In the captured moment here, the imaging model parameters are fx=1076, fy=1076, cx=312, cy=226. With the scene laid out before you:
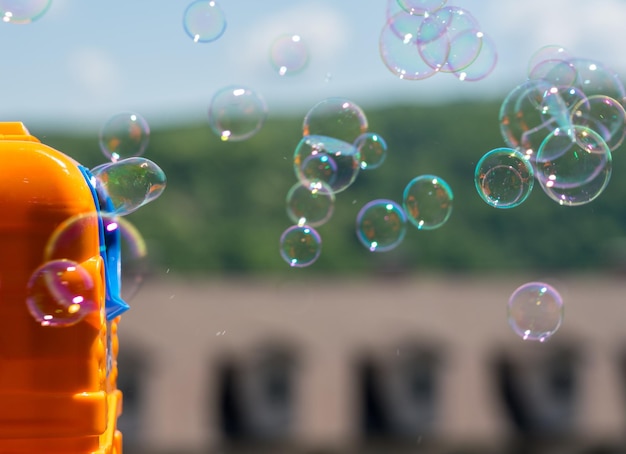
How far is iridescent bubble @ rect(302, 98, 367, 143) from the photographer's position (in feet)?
19.4

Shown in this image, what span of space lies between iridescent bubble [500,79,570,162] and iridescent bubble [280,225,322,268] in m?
1.22

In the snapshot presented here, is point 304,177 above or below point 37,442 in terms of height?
above

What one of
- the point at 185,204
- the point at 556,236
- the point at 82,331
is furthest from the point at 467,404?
the point at 185,204

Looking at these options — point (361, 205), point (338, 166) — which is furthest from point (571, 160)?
point (361, 205)

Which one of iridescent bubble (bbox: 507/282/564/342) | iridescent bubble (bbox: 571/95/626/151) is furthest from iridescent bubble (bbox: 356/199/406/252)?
iridescent bubble (bbox: 571/95/626/151)

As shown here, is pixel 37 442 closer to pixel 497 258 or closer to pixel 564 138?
pixel 564 138

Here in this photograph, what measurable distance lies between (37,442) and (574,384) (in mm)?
20276

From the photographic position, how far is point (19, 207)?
3443 millimetres

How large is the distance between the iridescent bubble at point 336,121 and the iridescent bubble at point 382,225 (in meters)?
0.53

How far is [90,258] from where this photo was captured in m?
3.56

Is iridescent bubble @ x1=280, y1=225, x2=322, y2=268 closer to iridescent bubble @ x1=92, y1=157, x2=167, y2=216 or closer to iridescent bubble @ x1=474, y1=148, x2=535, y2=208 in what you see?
iridescent bubble @ x1=474, y1=148, x2=535, y2=208

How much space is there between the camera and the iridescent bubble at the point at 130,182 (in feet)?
15.3

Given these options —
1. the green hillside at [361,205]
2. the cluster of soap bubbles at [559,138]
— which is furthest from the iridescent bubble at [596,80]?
the green hillside at [361,205]

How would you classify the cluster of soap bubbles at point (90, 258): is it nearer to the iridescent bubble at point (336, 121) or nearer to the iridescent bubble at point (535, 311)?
the iridescent bubble at point (336, 121)
